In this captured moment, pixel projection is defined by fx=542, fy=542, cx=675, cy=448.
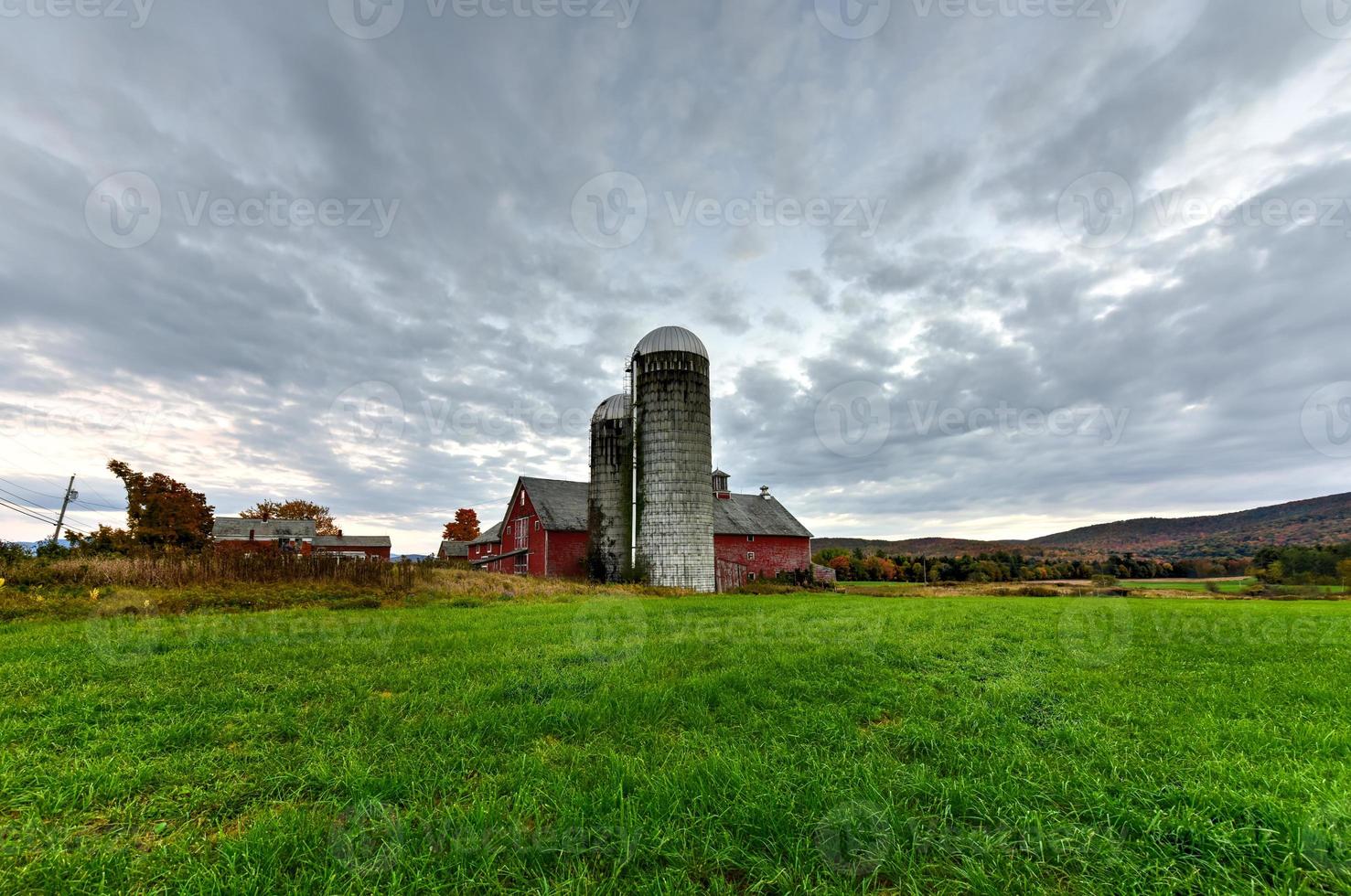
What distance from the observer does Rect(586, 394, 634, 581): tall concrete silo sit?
28562 mm

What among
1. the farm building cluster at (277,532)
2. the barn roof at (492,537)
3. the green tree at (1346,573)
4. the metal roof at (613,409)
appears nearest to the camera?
the green tree at (1346,573)

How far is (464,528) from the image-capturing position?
74.8m

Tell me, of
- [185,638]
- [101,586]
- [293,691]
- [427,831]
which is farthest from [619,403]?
[427,831]

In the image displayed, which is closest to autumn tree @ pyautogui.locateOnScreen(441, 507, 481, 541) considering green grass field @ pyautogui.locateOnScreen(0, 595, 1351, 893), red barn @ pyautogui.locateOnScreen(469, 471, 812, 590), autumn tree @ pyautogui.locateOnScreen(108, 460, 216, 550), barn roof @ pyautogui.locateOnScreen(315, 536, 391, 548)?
barn roof @ pyautogui.locateOnScreen(315, 536, 391, 548)

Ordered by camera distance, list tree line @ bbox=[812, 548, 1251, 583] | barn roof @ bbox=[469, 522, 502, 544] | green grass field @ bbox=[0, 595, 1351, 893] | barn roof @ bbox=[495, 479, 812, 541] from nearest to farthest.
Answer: green grass field @ bbox=[0, 595, 1351, 893] → barn roof @ bbox=[495, 479, 812, 541] → tree line @ bbox=[812, 548, 1251, 583] → barn roof @ bbox=[469, 522, 502, 544]

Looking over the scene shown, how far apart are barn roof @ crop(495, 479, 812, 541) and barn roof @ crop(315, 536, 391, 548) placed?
45.9 metres

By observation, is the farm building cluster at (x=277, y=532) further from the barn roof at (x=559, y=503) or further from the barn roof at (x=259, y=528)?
the barn roof at (x=559, y=503)

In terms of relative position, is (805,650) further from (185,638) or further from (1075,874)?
(185,638)

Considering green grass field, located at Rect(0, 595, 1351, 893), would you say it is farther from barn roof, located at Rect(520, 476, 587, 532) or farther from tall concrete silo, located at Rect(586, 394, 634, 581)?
barn roof, located at Rect(520, 476, 587, 532)

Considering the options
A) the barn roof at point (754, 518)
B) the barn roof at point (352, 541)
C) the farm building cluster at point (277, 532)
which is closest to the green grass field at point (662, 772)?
the barn roof at point (754, 518)

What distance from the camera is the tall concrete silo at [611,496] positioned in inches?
1125

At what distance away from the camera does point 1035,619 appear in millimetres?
11602

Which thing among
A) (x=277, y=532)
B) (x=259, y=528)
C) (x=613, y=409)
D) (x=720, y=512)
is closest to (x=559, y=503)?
(x=613, y=409)

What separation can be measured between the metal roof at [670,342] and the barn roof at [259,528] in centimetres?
5379
